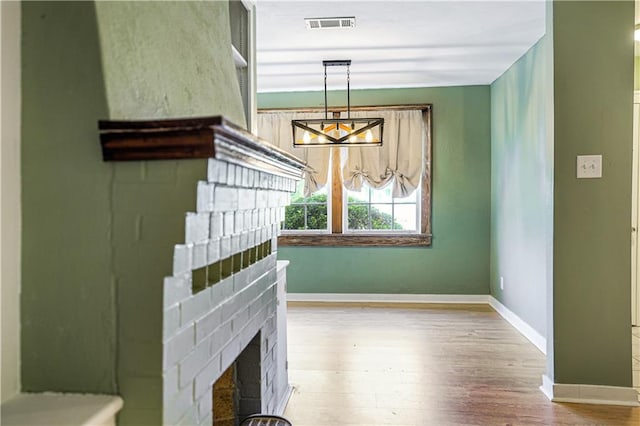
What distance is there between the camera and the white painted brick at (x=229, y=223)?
1486 mm

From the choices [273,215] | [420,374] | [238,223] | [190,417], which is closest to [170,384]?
[190,417]

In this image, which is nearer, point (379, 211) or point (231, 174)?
point (231, 174)

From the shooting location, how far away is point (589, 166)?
2746mm

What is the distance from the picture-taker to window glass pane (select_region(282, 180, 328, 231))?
18.7 ft

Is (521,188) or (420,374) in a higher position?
(521,188)

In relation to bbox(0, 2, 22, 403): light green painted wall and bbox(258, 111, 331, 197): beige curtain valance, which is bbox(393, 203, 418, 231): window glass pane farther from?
bbox(0, 2, 22, 403): light green painted wall

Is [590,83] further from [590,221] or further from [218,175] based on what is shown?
[218,175]

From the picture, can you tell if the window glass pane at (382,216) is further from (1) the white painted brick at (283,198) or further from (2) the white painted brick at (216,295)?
(2) the white painted brick at (216,295)

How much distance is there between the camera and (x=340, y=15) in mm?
3246

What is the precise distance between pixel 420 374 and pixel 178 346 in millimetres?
2378

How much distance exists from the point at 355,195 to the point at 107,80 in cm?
467

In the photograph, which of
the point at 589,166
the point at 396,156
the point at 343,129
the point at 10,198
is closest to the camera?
the point at 10,198

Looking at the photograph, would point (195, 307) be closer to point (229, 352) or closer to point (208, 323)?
point (208, 323)

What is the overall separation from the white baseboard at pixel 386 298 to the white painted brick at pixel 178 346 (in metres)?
4.35
